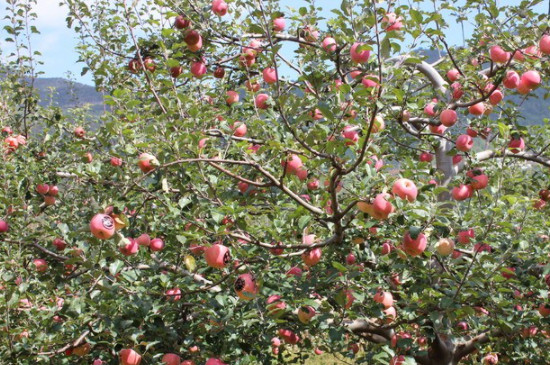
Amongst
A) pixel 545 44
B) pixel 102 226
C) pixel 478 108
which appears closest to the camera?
pixel 102 226

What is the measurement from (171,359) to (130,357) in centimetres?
26

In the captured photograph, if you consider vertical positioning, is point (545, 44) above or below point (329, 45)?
above

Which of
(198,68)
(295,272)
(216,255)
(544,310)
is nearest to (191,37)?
(198,68)

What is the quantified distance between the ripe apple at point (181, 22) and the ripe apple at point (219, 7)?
0.31 metres

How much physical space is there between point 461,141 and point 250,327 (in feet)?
8.08

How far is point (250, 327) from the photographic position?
3.63 meters

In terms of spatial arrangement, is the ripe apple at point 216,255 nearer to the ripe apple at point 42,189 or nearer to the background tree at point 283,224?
the background tree at point 283,224

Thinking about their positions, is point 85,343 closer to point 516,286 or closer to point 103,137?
point 103,137

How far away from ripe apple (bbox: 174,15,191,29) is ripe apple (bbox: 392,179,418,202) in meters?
2.21

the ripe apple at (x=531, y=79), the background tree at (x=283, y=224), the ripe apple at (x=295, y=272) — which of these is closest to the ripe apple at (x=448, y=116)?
the background tree at (x=283, y=224)

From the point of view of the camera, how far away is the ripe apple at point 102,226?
2643mm

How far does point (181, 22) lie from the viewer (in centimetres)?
402

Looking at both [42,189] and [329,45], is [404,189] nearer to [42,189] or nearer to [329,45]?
[329,45]

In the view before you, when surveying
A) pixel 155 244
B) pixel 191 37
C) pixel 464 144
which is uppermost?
pixel 464 144
